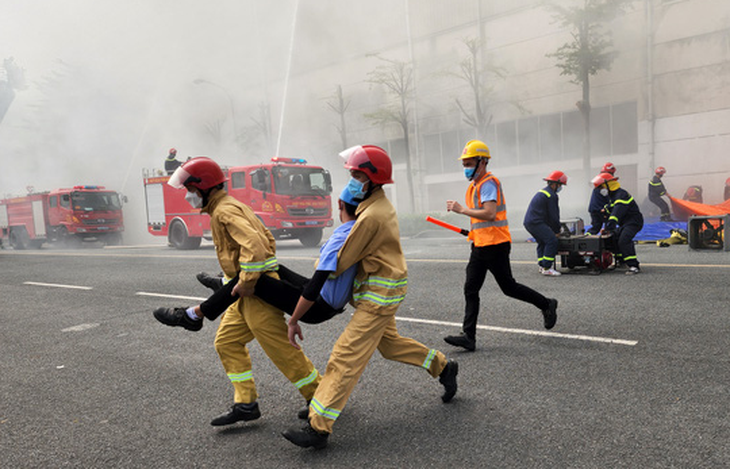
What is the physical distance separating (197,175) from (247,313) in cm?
81

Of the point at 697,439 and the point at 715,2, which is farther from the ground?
the point at 715,2

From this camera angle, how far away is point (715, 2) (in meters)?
18.8

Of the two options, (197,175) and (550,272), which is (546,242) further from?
(197,175)

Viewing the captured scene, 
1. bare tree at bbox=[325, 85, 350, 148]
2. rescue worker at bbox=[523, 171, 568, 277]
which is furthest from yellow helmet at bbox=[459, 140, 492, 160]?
bare tree at bbox=[325, 85, 350, 148]

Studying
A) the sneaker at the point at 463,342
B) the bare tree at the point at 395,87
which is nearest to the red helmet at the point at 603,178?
the sneaker at the point at 463,342

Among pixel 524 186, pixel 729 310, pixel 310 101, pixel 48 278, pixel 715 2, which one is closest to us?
pixel 729 310

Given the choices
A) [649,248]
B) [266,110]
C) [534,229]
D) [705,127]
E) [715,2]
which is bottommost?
[649,248]

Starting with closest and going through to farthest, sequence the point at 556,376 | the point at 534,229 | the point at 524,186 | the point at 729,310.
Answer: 1. the point at 556,376
2. the point at 729,310
3. the point at 534,229
4. the point at 524,186

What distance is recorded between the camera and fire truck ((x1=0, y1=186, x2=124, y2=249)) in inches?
840

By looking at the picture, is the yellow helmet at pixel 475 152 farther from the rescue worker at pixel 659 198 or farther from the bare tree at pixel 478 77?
the bare tree at pixel 478 77

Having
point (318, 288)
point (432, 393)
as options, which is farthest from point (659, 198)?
point (318, 288)

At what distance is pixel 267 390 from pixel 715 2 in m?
21.4

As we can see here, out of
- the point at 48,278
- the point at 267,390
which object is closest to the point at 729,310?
the point at 267,390

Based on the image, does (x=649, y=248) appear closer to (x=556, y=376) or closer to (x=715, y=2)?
(x=556, y=376)
